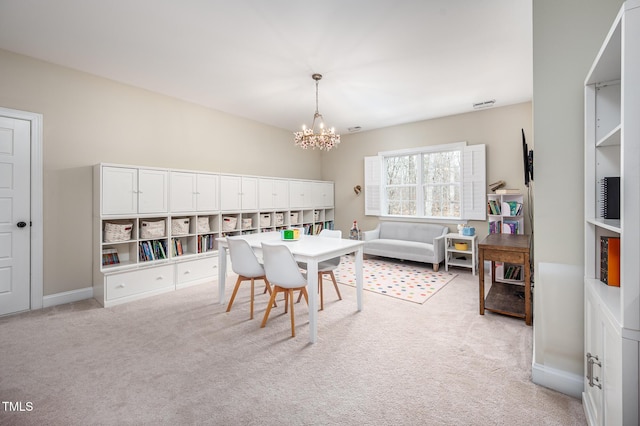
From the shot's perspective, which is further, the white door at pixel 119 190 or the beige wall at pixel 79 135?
the white door at pixel 119 190

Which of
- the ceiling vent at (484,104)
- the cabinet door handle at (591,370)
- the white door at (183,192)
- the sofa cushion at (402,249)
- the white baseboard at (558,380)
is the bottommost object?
the white baseboard at (558,380)

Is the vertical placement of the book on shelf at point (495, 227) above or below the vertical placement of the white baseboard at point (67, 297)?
above

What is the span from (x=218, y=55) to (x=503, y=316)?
4021mm

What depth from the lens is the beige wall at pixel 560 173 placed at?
1.66 meters

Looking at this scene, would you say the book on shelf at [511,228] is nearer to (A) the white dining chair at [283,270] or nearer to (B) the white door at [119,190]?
(A) the white dining chair at [283,270]

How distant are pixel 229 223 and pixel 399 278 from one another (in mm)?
2805

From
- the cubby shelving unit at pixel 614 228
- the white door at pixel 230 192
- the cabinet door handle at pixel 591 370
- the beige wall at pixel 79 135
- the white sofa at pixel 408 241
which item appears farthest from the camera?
the white sofa at pixel 408 241

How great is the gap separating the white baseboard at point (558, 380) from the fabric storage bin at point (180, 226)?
408cm

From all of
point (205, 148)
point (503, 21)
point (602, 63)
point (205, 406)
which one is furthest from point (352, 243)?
point (205, 148)

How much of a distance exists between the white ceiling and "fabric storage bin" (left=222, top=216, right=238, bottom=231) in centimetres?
184

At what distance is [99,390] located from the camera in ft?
5.89

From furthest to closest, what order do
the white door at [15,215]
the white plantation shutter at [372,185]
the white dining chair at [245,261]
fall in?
1. the white plantation shutter at [372,185]
2. the white door at [15,215]
3. the white dining chair at [245,261]

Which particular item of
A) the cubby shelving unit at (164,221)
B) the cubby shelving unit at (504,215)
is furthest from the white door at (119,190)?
the cubby shelving unit at (504,215)

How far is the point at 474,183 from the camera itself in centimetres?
483
